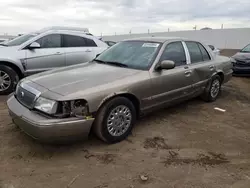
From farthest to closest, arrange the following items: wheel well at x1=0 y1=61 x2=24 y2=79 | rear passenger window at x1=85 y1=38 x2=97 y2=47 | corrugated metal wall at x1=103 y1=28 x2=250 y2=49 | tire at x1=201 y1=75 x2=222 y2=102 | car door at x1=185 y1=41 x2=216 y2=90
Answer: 1. corrugated metal wall at x1=103 y1=28 x2=250 y2=49
2. rear passenger window at x1=85 y1=38 x2=97 y2=47
3. wheel well at x1=0 y1=61 x2=24 y2=79
4. tire at x1=201 y1=75 x2=222 y2=102
5. car door at x1=185 y1=41 x2=216 y2=90

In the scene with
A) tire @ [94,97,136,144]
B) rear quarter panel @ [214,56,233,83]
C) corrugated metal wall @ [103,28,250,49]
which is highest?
corrugated metal wall @ [103,28,250,49]

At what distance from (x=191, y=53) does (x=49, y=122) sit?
11.0 ft

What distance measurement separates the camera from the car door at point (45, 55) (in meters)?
6.30

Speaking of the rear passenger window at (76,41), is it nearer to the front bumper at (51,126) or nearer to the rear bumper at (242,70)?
the front bumper at (51,126)

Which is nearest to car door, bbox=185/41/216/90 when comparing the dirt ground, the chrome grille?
the dirt ground

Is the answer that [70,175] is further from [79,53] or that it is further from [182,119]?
[79,53]

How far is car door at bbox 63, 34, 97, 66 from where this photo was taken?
703 centimetres

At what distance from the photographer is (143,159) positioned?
3.31 meters

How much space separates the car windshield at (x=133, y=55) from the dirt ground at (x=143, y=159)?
1117 mm

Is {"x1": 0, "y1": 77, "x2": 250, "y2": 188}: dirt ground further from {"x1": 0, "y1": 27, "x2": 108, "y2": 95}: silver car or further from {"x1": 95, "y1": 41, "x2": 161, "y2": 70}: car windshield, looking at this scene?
{"x1": 0, "y1": 27, "x2": 108, "y2": 95}: silver car

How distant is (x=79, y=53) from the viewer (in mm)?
7176

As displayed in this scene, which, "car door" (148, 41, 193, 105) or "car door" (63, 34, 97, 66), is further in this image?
"car door" (63, 34, 97, 66)

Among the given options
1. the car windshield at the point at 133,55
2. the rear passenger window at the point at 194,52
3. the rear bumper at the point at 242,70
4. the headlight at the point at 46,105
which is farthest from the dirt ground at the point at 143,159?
the rear bumper at the point at 242,70

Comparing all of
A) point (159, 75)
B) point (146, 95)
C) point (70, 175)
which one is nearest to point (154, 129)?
point (146, 95)
